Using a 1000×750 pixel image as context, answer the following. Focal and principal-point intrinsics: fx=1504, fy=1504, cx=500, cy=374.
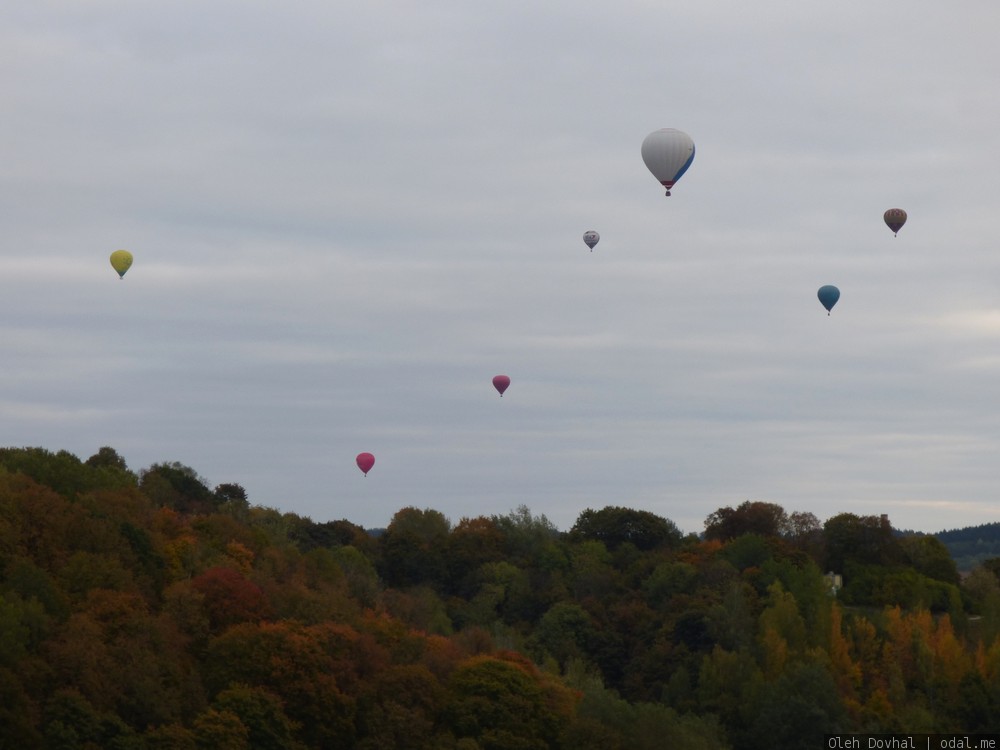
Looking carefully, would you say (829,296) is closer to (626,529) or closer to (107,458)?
(626,529)

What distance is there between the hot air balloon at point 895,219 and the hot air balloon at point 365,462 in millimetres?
53057

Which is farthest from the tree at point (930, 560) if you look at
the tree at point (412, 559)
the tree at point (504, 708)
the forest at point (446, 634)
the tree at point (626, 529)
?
the tree at point (504, 708)

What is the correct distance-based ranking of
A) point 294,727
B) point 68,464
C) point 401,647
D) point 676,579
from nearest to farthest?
point 294,727 < point 401,647 < point 68,464 < point 676,579

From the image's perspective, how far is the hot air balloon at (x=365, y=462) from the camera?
139m

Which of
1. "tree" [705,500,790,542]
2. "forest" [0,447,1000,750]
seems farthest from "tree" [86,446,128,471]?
"tree" [705,500,790,542]

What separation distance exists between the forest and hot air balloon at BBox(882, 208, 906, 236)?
26.3 m

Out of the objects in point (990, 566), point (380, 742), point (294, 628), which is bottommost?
point (380, 742)

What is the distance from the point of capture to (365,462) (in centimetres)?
14000

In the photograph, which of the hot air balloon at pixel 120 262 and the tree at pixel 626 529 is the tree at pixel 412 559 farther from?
the hot air balloon at pixel 120 262

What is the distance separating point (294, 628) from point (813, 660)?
123 feet

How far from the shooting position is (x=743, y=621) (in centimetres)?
10900

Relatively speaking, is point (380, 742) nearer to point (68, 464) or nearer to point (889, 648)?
point (68, 464)

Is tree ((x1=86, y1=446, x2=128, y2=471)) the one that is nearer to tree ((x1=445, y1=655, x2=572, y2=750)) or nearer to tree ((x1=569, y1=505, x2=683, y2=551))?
tree ((x1=569, y1=505, x2=683, y2=551))

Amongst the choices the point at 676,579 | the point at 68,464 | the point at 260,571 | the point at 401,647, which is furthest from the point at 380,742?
the point at 676,579
